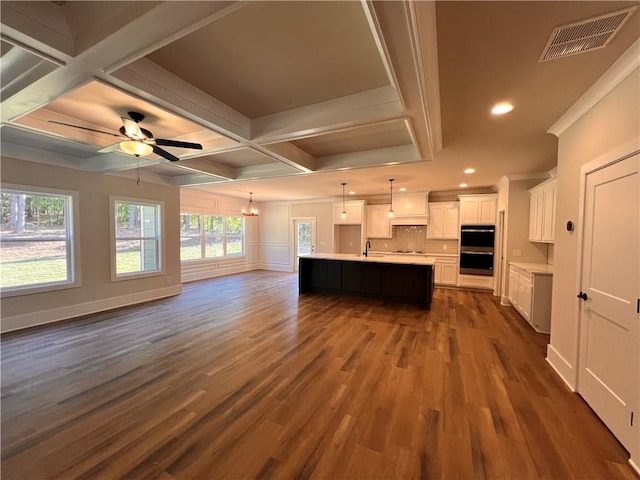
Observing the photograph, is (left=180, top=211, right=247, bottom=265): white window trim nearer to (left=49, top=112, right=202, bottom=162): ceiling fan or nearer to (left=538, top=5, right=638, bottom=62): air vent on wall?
(left=49, top=112, right=202, bottom=162): ceiling fan

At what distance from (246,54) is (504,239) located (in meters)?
5.88

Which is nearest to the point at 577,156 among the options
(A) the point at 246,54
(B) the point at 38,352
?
(A) the point at 246,54

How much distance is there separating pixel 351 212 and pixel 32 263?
22.9 ft

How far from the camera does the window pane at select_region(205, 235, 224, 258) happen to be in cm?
823

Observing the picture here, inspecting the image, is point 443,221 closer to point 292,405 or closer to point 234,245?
point 292,405

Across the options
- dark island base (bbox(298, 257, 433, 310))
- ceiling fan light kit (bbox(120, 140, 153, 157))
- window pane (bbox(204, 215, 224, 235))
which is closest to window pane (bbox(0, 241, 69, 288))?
ceiling fan light kit (bbox(120, 140, 153, 157))

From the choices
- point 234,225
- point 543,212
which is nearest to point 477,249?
point 543,212

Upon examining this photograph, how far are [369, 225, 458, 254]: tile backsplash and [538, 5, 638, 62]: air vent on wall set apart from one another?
574cm

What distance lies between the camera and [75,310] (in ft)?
14.6

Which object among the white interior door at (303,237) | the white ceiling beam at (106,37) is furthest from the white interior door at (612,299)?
the white interior door at (303,237)

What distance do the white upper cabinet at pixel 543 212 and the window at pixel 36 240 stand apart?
784 centimetres

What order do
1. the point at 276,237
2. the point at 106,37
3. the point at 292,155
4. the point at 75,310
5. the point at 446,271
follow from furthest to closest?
the point at 276,237 < the point at 446,271 < the point at 75,310 < the point at 292,155 < the point at 106,37

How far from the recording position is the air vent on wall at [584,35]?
1467 mm

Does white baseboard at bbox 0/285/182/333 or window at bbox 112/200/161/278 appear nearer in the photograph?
white baseboard at bbox 0/285/182/333
